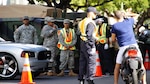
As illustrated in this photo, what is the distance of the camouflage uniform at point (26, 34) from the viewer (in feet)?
49.4

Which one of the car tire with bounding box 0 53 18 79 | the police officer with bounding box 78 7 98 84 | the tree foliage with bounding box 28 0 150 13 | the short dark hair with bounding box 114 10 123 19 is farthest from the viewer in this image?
the tree foliage with bounding box 28 0 150 13

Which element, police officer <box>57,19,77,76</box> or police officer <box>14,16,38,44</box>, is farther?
police officer <box>14,16,38,44</box>

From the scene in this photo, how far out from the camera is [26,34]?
15.1m

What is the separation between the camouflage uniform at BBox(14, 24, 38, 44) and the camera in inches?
592

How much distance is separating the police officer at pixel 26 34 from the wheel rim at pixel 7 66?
164cm

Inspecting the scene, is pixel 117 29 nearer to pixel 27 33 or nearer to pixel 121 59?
pixel 121 59

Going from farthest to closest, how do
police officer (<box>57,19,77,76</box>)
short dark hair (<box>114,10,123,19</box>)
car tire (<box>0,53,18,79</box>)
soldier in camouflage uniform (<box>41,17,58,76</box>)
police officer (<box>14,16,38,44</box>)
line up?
police officer (<box>14,16,38,44</box>)
soldier in camouflage uniform (<box>41,17,58,76</box>)
police officer (<box>57,19,77,76</box>)
car tire (<box>0,53,18,79</box>)
short dark hair (<box>114,10,123,19</box>)

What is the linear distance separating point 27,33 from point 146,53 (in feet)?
14.2

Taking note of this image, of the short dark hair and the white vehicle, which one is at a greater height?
the short dark hair

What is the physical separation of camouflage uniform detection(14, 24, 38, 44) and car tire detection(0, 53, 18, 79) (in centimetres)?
162

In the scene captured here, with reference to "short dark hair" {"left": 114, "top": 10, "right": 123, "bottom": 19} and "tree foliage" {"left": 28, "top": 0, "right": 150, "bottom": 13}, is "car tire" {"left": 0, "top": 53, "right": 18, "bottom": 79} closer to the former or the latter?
"short dark hair" {"left": 114, "top": 10, "right": 123, "bottom": 19}

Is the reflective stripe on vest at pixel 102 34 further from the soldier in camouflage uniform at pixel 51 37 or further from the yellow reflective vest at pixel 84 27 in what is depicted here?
the yellow reflective vest at pixel 84 27

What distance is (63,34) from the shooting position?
48.3 ft

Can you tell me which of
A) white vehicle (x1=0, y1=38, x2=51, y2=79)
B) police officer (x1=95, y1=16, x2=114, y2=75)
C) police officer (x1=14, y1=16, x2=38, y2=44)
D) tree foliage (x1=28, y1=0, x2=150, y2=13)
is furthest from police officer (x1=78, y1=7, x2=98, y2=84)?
tree foliage (x1=28, y1=0, x2=150, y2=13)
